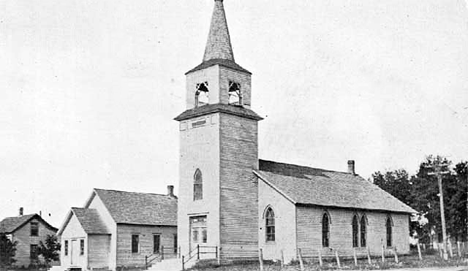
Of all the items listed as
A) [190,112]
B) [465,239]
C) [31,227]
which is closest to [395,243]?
[190,112]

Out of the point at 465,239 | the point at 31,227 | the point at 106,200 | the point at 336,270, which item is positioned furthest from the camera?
the point at 465,239

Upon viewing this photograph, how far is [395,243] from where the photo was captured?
47438 mm

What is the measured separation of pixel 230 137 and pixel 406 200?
43652 millimetres

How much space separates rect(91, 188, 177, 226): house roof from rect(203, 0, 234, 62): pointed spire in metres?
13.6

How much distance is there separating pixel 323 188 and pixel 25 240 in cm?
3414

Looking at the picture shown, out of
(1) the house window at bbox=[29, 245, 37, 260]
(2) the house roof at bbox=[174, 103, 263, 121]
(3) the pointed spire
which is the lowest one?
(1) the house window at bbox=[29, 245, 37, 260]

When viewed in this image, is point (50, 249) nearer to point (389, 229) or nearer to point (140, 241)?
point (140, 241)

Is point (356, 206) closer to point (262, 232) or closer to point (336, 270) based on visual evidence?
point (262, 232)

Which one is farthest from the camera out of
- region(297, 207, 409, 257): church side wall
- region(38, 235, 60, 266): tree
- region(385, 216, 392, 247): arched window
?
region(38, 235, 60, 266): tree

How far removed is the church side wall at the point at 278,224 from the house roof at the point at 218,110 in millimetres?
4261

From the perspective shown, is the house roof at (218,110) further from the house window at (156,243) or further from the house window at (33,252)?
the house window at (33,252)

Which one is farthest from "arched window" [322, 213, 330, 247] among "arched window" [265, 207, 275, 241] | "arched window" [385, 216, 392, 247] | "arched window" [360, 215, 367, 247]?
"arched window" [385, 216, 392, 247]

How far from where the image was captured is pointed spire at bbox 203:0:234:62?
4003cm

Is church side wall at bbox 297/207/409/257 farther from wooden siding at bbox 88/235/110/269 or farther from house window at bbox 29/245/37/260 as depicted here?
house window at bbox 29/245/37/260
